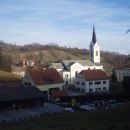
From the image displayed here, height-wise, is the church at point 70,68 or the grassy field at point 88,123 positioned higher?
the church at point 70,68

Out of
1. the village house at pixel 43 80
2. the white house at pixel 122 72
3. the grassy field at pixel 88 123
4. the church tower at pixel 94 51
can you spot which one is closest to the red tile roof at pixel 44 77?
the village house at pixel 43 80

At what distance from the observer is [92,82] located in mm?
73438

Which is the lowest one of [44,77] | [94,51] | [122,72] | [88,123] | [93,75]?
[88,123]

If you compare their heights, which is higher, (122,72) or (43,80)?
(122,72)

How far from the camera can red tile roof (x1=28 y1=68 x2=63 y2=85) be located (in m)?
61.0

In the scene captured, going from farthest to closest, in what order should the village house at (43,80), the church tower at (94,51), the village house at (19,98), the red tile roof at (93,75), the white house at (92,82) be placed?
the church tower at (94,51) → the red tile roof at (93,75) → the white house at (92,82) → the village house at (43,80) → the village house at (19,98)

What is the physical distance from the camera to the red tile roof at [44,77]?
200ft

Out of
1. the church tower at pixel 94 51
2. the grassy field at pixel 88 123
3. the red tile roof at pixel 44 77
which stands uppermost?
the church tower at pixel 94 51

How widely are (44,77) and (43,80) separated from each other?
87 cm

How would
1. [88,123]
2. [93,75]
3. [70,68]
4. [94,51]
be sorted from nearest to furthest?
[88,123] → [93,75] → [70,68] → [94,51]

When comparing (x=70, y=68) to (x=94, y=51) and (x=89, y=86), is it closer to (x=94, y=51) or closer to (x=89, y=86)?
(x=89, y=86)

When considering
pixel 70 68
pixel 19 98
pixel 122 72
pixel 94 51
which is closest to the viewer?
pixel 19 98

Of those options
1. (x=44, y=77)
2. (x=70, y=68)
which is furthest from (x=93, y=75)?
(x=44, y=77)

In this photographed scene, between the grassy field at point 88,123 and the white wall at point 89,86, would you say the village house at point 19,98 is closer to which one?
the grassy field at point 88,123
